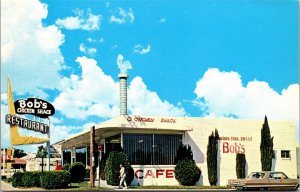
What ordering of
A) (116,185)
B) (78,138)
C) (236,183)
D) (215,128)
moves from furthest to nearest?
(78,138), (215,128), (116,185), (236,183)

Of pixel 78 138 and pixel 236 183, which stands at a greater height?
pixel 78 138

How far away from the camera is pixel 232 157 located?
34.4 metres

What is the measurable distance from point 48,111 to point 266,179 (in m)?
14.1

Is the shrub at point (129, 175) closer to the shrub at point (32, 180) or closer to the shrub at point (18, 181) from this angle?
the shrub at point (32, 180)

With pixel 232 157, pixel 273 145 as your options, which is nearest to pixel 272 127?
pixel 273 145

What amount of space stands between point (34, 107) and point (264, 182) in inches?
591

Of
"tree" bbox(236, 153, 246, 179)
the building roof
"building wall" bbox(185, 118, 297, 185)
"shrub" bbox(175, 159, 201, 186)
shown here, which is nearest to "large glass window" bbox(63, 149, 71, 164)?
the building roof

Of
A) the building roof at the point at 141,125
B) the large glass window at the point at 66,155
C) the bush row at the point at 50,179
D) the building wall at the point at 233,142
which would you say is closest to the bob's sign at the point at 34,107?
the building roof at the point at 141,125

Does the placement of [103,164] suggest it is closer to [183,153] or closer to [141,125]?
[141,125]

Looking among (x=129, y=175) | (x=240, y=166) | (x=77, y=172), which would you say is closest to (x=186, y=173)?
(x=129, y=175)

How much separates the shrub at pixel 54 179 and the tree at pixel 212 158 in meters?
10.5

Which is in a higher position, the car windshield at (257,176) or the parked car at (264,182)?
the car windshield at (257,176)

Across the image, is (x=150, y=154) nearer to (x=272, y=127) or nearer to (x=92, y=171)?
(x=92, y=171)

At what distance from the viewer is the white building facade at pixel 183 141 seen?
31156mm
